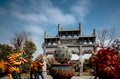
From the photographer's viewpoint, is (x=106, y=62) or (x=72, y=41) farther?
(x=72, y=41)

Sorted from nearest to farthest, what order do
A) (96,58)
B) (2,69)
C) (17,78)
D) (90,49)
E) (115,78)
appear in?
(115,78)
(96,58)
(2,69)
(17,78)
(90,49)

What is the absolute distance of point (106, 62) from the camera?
429 centimetres

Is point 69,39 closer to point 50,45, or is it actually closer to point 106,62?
point 50,45

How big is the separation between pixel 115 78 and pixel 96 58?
90 centimetres

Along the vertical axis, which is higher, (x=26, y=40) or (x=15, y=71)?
(x=26, y=40)

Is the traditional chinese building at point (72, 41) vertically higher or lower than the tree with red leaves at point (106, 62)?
higher

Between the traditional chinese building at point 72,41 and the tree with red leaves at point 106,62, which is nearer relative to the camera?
the tree with red leaves at point 106,62

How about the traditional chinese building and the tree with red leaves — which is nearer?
the tree with red leaves

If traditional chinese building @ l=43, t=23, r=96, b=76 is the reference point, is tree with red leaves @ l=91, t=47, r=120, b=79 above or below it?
below

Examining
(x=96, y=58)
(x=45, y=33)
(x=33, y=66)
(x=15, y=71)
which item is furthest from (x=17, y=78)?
(x=45, y=33)

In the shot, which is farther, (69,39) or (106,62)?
(69,39)

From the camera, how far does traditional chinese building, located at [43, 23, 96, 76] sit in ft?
117

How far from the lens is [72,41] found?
37.0 m

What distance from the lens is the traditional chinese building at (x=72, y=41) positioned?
35812mm
